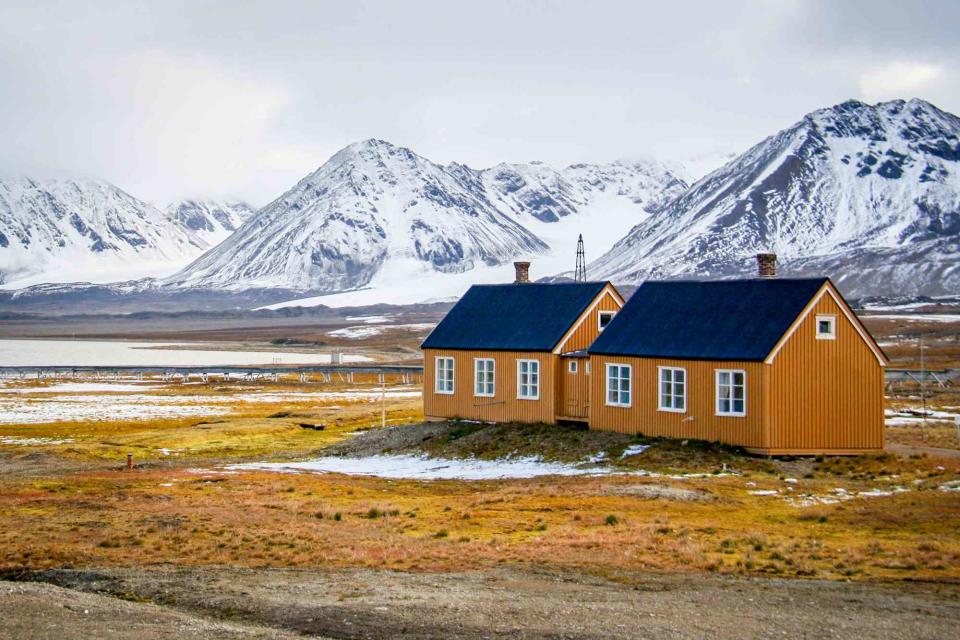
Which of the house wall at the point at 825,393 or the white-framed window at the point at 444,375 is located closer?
the house wall at the point at 825,393

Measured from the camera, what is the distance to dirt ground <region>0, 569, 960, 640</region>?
18812 millimetres

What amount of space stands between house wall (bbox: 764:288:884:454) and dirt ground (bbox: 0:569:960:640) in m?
21.1

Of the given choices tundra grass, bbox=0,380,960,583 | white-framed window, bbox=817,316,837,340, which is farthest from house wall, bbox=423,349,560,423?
white-framed window, bbox=817,316,837,340

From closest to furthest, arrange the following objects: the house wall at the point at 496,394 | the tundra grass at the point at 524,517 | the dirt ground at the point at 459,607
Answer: the dirt ground at the point at 459,607
the tundra grass at the point at 524,517
the house wall at the point at 496,394

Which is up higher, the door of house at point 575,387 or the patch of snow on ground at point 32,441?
the door of house at point 575,387

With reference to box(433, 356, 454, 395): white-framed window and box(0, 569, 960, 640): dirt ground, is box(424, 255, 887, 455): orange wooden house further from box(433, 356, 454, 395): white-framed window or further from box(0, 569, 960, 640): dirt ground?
box(0, 569, 960, 640): dirt ground

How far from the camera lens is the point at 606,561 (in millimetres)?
25703

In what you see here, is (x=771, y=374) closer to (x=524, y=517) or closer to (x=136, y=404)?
(x=524, y=517)

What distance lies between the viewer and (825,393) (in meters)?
44.2

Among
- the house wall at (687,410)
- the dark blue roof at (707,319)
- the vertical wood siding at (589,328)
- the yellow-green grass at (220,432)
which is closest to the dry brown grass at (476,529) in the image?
the house wall at (687,410)

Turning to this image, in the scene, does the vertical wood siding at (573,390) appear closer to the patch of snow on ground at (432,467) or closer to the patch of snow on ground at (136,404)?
the patch of snow on ground at (432,467)

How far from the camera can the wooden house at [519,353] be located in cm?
5300

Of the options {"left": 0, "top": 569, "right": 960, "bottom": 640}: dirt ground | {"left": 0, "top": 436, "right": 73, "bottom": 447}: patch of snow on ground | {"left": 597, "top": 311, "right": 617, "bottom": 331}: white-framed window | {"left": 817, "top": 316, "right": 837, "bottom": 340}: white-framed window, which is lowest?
{"left": 0, "top": 569, "right": 960, "bottom": 640}: dirt ground

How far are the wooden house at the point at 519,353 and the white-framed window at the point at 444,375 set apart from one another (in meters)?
0.05
